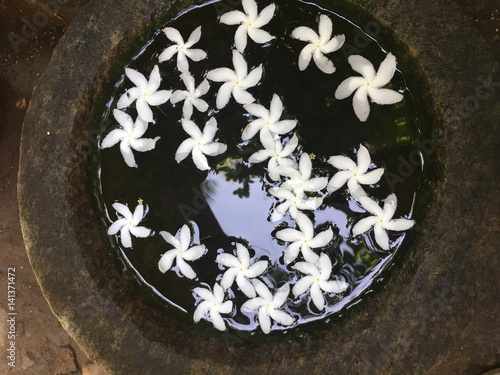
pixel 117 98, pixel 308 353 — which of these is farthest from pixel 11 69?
pixel 308 353

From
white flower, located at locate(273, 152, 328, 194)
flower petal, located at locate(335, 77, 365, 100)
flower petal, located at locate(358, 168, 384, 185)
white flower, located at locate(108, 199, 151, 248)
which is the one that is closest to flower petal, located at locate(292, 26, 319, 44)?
flower petal, located at locate(335, 77, 365, 100)

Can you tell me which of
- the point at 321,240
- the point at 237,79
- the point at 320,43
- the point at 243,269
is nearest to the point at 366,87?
the point at 320,43

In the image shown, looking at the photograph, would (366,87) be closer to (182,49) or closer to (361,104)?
(361,104)

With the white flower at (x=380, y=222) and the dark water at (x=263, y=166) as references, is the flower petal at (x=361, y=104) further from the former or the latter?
the white flower at (x=380, y=222)

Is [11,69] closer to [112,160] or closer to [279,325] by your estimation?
[112,160]

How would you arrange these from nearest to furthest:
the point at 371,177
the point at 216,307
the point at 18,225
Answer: the point at 371,177
the point at 216,307
the point at 18,225

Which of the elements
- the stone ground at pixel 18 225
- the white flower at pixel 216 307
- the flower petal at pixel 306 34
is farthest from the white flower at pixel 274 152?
the stone ground at pixel 18 225
